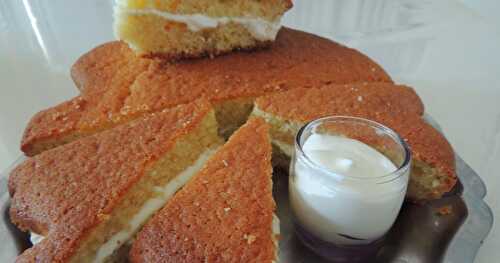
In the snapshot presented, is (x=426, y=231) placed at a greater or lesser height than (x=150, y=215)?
lesser

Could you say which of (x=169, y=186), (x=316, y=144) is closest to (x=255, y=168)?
(x=316, y=144)

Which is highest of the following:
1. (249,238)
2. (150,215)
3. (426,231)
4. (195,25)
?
(195,25)

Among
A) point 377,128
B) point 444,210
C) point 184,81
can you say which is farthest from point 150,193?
point 444,210

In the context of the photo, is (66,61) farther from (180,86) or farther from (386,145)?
(386,145)

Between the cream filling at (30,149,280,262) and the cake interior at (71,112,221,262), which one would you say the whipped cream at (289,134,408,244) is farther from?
the cake interior at (71,112,221,262)

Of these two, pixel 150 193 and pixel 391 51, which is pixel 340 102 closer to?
pixel 150 193

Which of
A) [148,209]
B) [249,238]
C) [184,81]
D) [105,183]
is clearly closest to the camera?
[249,238]

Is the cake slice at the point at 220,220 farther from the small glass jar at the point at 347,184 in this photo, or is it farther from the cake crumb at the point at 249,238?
the small glass jar at the point at 347,184

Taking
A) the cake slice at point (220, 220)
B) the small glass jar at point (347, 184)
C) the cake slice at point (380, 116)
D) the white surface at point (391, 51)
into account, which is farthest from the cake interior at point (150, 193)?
the white surface at point (391, 51)
